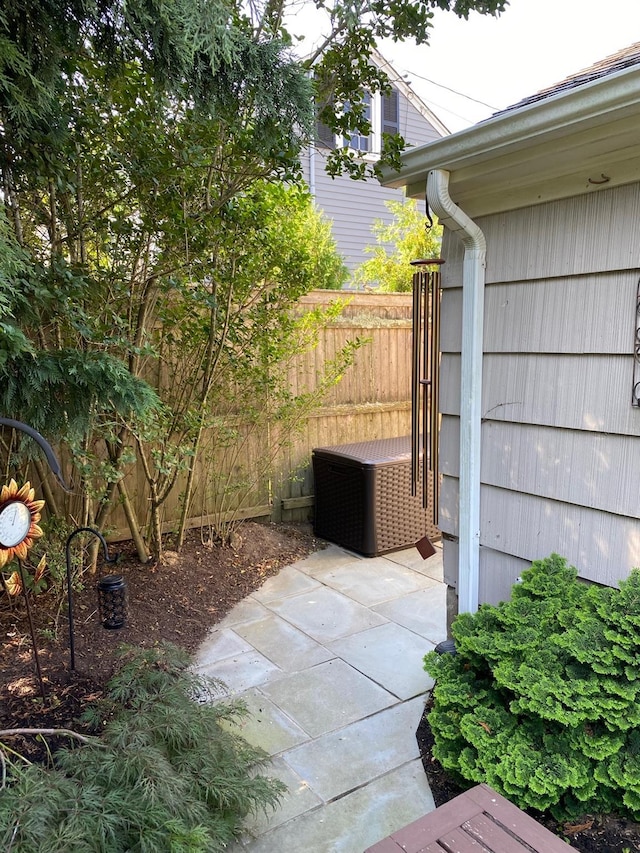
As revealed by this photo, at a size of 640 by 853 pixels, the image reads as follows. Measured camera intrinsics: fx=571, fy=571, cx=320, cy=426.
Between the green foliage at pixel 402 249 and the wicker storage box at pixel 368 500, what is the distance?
2795 millimetres

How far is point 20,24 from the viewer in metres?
1.75

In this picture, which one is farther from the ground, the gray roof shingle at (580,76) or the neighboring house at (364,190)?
the neighboring house at (364,190)

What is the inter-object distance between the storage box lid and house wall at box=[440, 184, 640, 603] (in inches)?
66.1

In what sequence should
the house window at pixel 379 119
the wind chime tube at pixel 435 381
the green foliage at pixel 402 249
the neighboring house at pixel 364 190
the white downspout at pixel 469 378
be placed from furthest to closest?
the neighboring house at pixel 364 190, the house window at pixel 379 119, the green foliage at pixel 402 249, the wind chime tube at pixel 435 381, the white downspout at pixel 469 378

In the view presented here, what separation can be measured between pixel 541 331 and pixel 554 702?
129 cm

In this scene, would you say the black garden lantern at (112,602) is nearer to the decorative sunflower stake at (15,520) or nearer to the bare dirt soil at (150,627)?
the bare dirt soil at (150,627)

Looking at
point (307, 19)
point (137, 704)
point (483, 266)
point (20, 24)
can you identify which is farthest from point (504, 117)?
point (137, 704)

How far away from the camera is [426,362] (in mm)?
2904

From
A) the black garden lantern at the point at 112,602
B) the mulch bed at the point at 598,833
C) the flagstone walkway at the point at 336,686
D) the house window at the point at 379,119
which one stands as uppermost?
the house window at the point at 379,119

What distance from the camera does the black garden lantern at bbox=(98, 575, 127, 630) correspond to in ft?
9.43

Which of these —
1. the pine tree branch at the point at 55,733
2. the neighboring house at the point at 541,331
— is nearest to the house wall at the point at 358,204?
the neighboring house at the point at 541,331

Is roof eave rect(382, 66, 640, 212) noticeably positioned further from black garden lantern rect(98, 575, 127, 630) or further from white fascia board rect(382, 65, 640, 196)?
black garden lantern rect(98, 575, 127, 630)

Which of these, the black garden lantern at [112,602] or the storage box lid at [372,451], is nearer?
the black garden lantern at [112,602]

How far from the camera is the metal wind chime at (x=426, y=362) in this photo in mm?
2795
